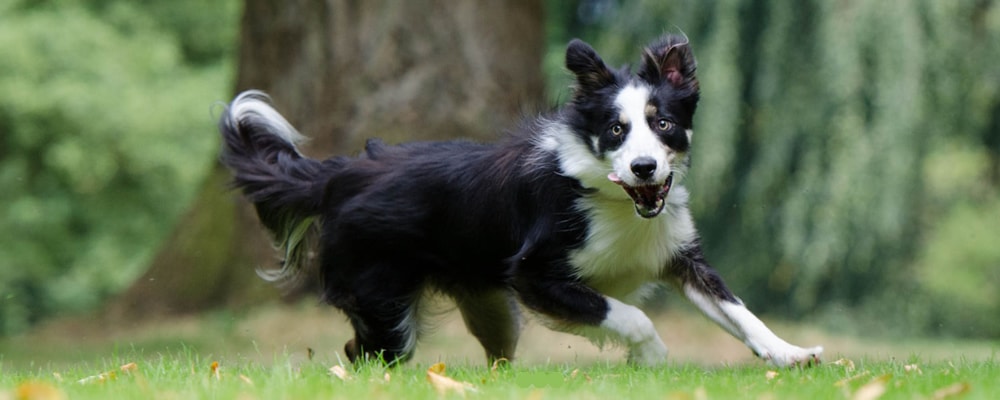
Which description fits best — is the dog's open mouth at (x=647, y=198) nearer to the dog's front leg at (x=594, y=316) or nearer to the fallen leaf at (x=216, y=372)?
the dog's front leg at (x=594, y=316)

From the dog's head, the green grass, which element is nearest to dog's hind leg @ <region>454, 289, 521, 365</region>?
the green grass

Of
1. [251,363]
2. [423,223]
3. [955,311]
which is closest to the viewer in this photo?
[251,363]

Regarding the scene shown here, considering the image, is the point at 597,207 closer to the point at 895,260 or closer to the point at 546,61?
the point at 546,61

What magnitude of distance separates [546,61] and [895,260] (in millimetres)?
4733

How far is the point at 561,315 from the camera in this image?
6.02 metres

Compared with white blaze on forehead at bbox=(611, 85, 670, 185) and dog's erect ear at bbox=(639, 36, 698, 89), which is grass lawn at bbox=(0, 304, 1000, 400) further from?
dog's erect ear at bbox=(639, 36, 698, 89)

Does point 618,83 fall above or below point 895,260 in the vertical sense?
above

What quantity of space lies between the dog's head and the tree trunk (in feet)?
14.2

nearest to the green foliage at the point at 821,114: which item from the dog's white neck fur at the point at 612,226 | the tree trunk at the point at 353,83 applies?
the tree trunk at the point at 353,83

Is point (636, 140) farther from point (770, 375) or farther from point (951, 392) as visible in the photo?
point (951, 392)

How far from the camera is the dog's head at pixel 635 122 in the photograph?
→ 5.59 m

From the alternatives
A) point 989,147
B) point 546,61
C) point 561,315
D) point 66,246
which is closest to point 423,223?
point 561,315

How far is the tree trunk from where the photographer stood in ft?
34.9

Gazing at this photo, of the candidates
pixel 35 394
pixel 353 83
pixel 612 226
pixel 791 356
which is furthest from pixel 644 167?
pixel 353 83
